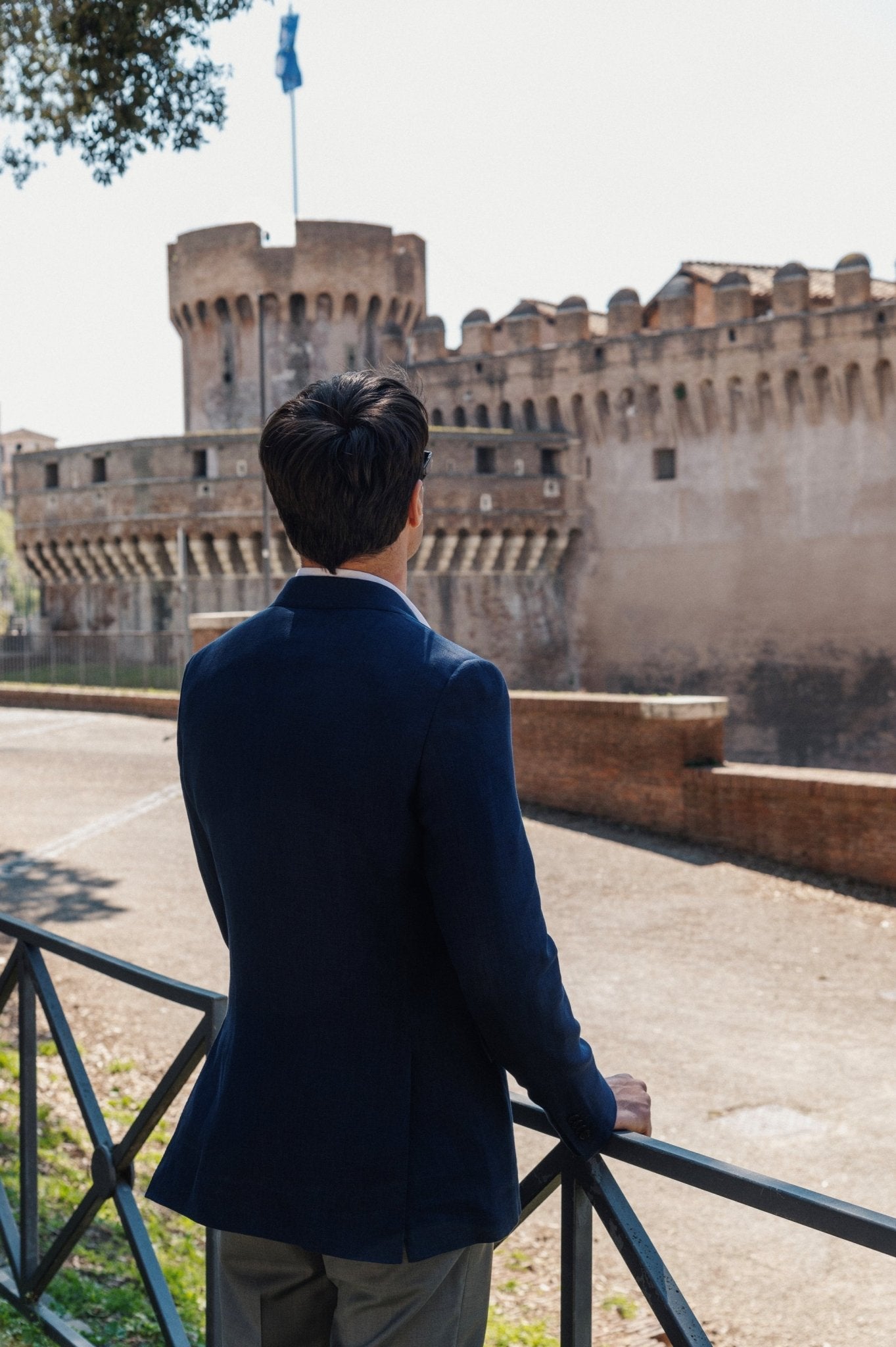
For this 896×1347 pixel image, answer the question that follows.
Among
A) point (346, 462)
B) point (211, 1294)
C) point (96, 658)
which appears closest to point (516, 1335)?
point (211, 1294)

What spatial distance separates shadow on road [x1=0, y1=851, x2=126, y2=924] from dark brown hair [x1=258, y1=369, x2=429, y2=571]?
7.71m

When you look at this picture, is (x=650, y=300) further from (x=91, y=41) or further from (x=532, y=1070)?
(x=532, y=1070)

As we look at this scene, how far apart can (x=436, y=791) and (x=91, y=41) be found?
9.06 metres

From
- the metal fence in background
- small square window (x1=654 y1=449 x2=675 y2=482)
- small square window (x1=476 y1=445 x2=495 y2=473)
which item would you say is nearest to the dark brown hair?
the metal fence in background

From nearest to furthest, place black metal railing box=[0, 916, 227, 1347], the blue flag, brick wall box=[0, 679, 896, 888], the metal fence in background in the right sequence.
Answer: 1. black metal railing box=[0, 916, 227, 1347]
2. brick wall box=[0, 679, 896, 888]
3. the metal fence in background
4. the blue flag

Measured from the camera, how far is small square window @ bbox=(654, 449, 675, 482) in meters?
27.4

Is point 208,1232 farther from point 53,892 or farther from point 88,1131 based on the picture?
point 53,892

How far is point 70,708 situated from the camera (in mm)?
22219

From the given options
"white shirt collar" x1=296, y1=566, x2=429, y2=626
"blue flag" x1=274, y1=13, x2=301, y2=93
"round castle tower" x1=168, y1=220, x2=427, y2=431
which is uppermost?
"blue flag" x1=274, y1=13, x2=301, y2=93

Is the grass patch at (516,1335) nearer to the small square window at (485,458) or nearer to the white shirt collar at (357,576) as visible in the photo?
the white shirt collar at (357,576)

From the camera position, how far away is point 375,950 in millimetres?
1488

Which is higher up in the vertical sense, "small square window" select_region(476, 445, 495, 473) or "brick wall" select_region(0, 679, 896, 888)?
"small square window" select_region(476, 445, 495, 473)

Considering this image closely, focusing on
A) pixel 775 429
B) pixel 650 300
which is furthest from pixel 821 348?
pixel 650 300

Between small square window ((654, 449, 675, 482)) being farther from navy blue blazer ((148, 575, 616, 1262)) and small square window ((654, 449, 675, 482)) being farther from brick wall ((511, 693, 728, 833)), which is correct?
navy blue blazer ((148, 575, 616, 1262))
